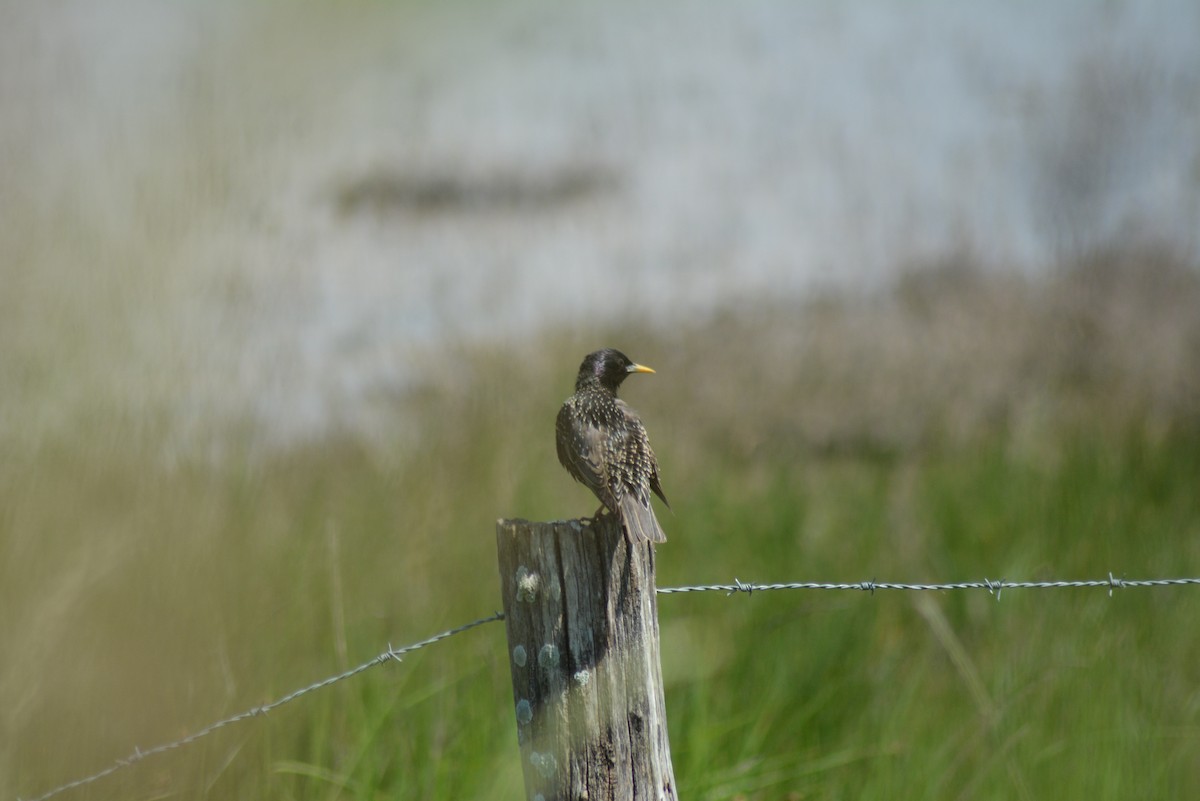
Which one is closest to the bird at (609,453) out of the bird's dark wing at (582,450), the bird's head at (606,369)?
the bird's dark wing at (582,450)

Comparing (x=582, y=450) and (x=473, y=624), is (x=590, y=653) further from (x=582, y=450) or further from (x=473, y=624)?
(x=582, y=450)

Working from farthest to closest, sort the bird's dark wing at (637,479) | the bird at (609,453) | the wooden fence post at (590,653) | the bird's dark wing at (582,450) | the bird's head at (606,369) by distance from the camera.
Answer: the bird's head at (606,369) < the bird's dark wing at (582,450) < the bird at (609,453) < the bird's dark wing at (637,479) < the wooden fence post at (590,653)

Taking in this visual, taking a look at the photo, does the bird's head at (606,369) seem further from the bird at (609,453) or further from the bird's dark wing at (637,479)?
the bird's dark wing at (637,479)

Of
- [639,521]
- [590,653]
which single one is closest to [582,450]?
[639,521]

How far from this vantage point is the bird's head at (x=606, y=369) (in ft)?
9.77

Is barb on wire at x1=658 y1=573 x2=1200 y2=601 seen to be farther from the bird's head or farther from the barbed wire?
the bird's head

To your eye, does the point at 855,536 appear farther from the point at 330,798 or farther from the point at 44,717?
the point at 44,717

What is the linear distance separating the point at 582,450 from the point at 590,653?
0.67 metres

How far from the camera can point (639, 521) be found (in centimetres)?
206

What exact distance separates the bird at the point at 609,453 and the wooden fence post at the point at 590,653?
178 mm

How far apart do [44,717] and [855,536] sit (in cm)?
371

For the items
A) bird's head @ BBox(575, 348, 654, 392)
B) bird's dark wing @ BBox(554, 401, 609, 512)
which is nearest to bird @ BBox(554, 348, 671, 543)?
bird's dark wing @ BBox(554, 401, 609, 512)

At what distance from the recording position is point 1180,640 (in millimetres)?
4543

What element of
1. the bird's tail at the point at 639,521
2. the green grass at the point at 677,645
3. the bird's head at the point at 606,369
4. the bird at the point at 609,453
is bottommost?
the green grass at the point at 677,645
